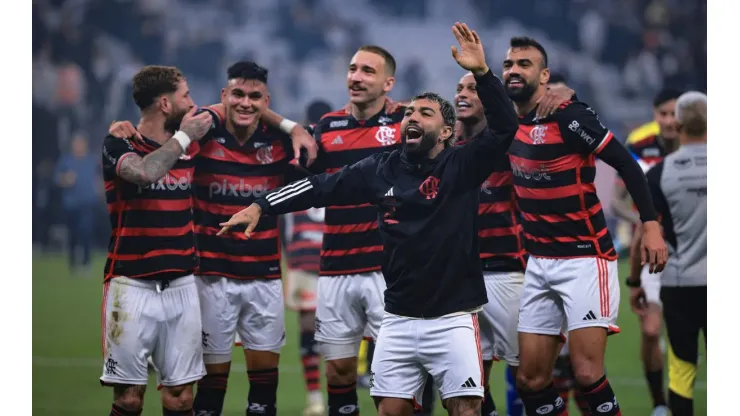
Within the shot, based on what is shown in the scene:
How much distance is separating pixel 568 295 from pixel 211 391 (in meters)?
1.76

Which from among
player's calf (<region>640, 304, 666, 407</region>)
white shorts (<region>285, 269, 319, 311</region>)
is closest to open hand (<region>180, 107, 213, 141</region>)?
white shorts (<region>285, 269, 319, 311</region>)

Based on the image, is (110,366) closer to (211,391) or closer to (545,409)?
(211,391)

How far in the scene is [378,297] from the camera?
4.77m

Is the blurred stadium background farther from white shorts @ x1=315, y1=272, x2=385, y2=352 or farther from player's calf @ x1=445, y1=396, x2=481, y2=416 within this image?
player's calf @ x1=445, y1=396, x2=481, y2=416

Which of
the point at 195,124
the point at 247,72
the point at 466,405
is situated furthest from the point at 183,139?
the point at 466,405

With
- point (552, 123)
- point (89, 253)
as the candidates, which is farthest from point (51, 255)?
point (552, 123)

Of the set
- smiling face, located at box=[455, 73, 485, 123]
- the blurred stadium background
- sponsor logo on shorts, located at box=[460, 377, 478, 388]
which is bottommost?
sponsor logo on shorts, located at box=[460, 377, 478, 388]

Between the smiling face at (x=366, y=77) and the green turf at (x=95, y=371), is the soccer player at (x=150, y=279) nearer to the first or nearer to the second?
the smiling face at (x=366, y=77)

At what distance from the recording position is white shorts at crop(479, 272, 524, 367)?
4.80m

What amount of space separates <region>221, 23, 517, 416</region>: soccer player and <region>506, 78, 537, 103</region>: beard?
2.25 ft

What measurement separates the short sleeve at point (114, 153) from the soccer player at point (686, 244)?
2624 mm

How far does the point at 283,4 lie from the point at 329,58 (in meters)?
1.25

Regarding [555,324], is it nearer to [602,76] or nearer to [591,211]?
[591,211]

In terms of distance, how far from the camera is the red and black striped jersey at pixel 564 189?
4.45 metres
